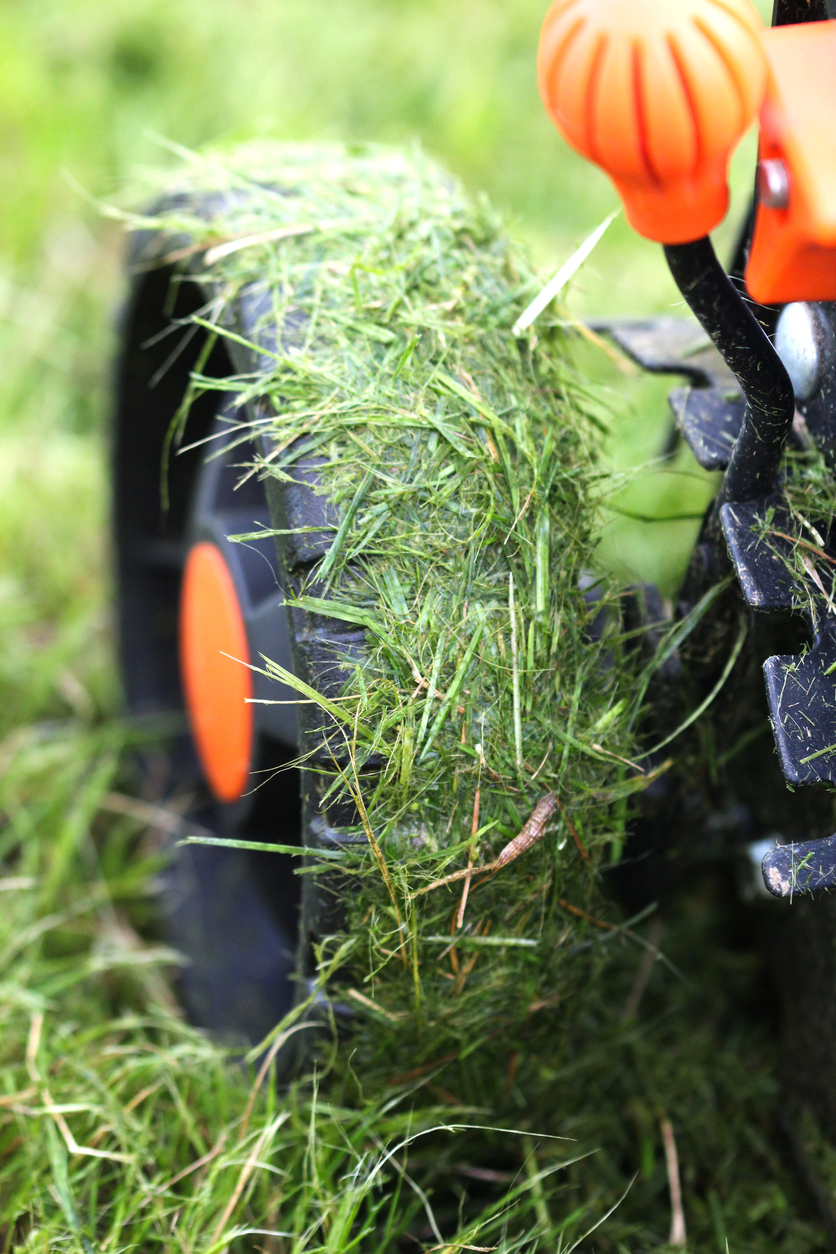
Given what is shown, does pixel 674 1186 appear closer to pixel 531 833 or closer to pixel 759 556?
pixel 531 833

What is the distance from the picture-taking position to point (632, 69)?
1.69 ft

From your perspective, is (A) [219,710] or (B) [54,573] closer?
(A) [219,710]

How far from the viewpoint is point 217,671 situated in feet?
3.57

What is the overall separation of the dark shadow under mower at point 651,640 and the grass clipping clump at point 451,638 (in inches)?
0.9

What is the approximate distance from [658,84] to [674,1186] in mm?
926

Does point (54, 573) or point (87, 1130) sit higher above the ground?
point (54, 573)

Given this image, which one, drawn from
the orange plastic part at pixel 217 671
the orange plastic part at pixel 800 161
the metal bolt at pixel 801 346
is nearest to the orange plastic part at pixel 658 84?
the orange plastic part at pixel 800 161

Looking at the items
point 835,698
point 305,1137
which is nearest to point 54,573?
point 305,1137

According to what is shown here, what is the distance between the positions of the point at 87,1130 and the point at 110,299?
1.69m

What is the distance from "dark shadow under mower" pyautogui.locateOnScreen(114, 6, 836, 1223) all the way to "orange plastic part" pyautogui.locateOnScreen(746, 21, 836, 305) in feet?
0.11

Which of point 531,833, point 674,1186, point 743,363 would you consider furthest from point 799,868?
point 674,1186

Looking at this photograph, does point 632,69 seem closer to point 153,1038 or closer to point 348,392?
point 348,392

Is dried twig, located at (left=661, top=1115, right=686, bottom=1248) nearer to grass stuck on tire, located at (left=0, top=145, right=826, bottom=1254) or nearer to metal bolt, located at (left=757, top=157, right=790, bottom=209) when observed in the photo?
grass stuck on tire, located at (left=0, top=145, right=826, bottom=1254)

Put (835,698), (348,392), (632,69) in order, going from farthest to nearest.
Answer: (348,392) → (835,698) → (632,69)
